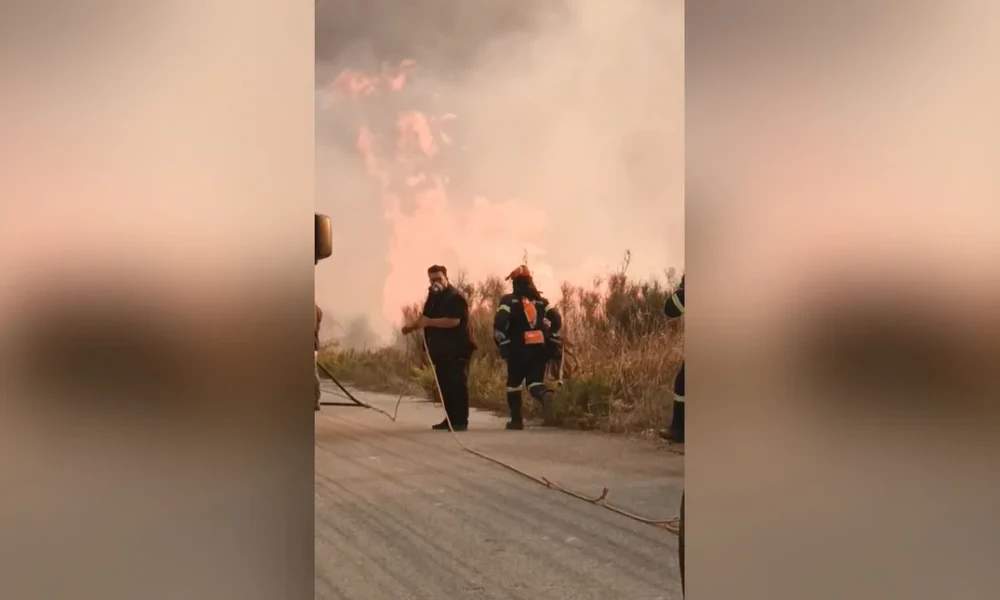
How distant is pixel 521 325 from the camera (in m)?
0.94

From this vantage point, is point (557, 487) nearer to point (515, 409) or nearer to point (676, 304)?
point (515, 409)

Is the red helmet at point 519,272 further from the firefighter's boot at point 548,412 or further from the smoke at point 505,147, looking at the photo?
the firefighter's boot at point 548,412

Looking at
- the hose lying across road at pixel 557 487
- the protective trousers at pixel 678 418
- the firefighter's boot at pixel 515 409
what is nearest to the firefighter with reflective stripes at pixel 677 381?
the protective trousers at pixel 678 418

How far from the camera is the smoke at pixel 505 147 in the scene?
2.93 feet

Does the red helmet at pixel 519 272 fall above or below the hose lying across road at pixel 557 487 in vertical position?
above

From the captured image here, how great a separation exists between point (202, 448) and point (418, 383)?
298 mm

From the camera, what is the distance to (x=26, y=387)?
77cm

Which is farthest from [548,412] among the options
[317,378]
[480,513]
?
[317,378]

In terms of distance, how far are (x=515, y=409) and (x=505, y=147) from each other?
0.39 metres

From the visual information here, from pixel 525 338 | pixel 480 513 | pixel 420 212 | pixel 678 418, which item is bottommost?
pixel 480 513

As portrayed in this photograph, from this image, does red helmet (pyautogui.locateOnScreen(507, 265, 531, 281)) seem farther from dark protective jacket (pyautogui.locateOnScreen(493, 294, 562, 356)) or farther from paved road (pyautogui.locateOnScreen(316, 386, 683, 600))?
paved road (pyautogui.locateOnScreen(316, 386, 683, 600))

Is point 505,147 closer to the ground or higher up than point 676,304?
higher up

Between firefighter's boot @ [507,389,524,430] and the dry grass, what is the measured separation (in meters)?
0.01

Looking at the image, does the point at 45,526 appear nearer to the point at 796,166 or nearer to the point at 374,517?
the point at 374,517
